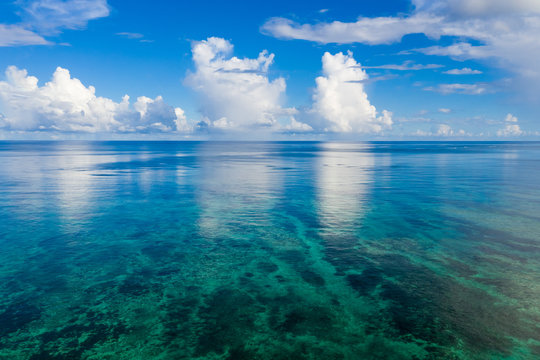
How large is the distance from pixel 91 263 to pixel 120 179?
41.7 meters

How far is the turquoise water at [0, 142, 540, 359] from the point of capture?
1315 cm

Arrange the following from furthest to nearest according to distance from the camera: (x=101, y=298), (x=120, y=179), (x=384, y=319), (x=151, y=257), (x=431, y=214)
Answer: (x=120, y=179) < (x=431, y=214) < (x=151, y=257) < (x=101, y=298) < (x=384, y=319)

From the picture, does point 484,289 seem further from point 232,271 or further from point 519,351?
point 232,271

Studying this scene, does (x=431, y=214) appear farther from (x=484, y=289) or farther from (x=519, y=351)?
(x=519, y=351)

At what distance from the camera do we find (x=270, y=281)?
731 inches

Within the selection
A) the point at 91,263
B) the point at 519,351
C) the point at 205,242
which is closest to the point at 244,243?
the point at 205,242

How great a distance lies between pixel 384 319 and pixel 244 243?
460 inches

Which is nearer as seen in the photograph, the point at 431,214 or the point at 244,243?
the point at 244,243

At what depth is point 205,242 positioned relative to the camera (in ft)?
82.3

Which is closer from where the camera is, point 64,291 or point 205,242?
point 64,291

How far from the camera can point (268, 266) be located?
20625 millimetres

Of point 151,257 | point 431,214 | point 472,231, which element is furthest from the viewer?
point 431,214

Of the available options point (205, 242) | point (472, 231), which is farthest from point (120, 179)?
point (472, 231)

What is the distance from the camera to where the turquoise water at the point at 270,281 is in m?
13.1
